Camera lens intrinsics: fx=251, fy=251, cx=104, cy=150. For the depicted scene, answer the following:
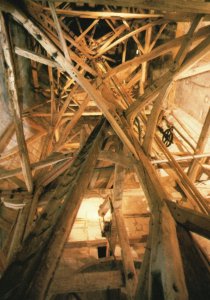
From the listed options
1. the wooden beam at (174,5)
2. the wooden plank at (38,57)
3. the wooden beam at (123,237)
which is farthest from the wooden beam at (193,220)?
the wooden plank at (38,57)

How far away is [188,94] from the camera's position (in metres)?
7.23

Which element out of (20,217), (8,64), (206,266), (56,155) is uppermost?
(8,64)

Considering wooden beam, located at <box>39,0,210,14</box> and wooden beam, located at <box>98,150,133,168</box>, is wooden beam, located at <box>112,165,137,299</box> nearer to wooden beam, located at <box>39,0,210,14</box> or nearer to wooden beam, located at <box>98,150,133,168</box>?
wooden beam, located at <box>98,150,133,168</box>

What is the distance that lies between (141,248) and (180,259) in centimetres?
347

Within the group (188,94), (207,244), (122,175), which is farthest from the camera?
(188,94)

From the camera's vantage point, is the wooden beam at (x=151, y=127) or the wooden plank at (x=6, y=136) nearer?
the wooden beam at (x=151, y=127)

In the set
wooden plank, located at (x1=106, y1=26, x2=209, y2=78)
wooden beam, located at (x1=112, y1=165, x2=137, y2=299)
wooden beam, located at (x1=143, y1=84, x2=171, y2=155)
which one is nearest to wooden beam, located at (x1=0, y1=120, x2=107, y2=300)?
wooden beam, located at (x1=143, y1=84, x2=171, y2=155)

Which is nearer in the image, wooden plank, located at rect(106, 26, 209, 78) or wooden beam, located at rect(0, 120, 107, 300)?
wooden beam, located at rect(0, 120, 107, 300)

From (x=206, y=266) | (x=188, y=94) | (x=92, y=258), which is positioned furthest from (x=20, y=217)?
(x=188, y=94)

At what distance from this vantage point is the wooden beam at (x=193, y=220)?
6.61 ft

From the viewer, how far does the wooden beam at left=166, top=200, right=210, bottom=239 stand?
2.02 m

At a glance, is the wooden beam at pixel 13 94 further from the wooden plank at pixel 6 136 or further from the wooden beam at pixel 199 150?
the wooden beam at pixel 199 150

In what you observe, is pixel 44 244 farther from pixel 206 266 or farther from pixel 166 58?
pixel 166 58

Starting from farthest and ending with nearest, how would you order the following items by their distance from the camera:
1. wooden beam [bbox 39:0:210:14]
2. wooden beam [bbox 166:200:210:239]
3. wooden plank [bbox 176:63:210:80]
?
wooden plank [bbox 176:63:210:80] < wooden beam [bbox 39:0:210:14] < wooden beam [bbox 166:200:210:239]
